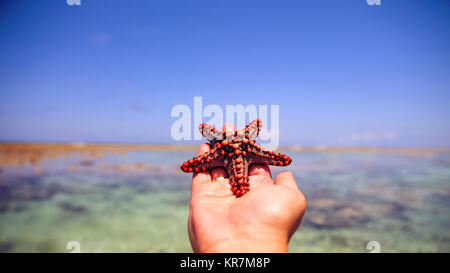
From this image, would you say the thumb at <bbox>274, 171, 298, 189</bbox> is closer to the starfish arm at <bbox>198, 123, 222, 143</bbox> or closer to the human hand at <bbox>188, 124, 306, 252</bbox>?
the human hand at <bbox>188, 124, 306, 252</bbox>

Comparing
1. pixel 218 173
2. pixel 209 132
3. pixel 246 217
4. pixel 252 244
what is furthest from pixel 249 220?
pixel 209 132

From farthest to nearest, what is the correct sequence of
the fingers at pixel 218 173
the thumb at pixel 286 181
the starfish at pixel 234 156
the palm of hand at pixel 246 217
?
the fingers at pixel 218 173, the starfish at pixel 234 156, the thumb at pixel 286 181, the palm of hand at pixel 246 217

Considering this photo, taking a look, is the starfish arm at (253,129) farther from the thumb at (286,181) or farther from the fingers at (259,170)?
the thumb at (286,181)

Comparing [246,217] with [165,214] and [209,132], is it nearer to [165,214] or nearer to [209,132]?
[209,132]

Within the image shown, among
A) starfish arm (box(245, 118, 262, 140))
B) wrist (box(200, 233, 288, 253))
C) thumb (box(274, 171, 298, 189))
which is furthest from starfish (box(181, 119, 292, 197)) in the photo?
wrist (box(200, 233, 288, 253))

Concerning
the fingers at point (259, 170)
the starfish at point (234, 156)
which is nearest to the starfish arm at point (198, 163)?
the starfish at point (234, 156)

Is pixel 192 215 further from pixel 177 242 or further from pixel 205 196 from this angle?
pixel 177 242

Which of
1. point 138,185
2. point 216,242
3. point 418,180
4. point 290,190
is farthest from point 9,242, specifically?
point 418,180

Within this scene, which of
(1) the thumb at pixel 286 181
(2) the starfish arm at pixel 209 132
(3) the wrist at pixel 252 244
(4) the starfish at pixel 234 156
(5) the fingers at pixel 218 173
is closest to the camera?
(3) the wrist at pixel 252 244
